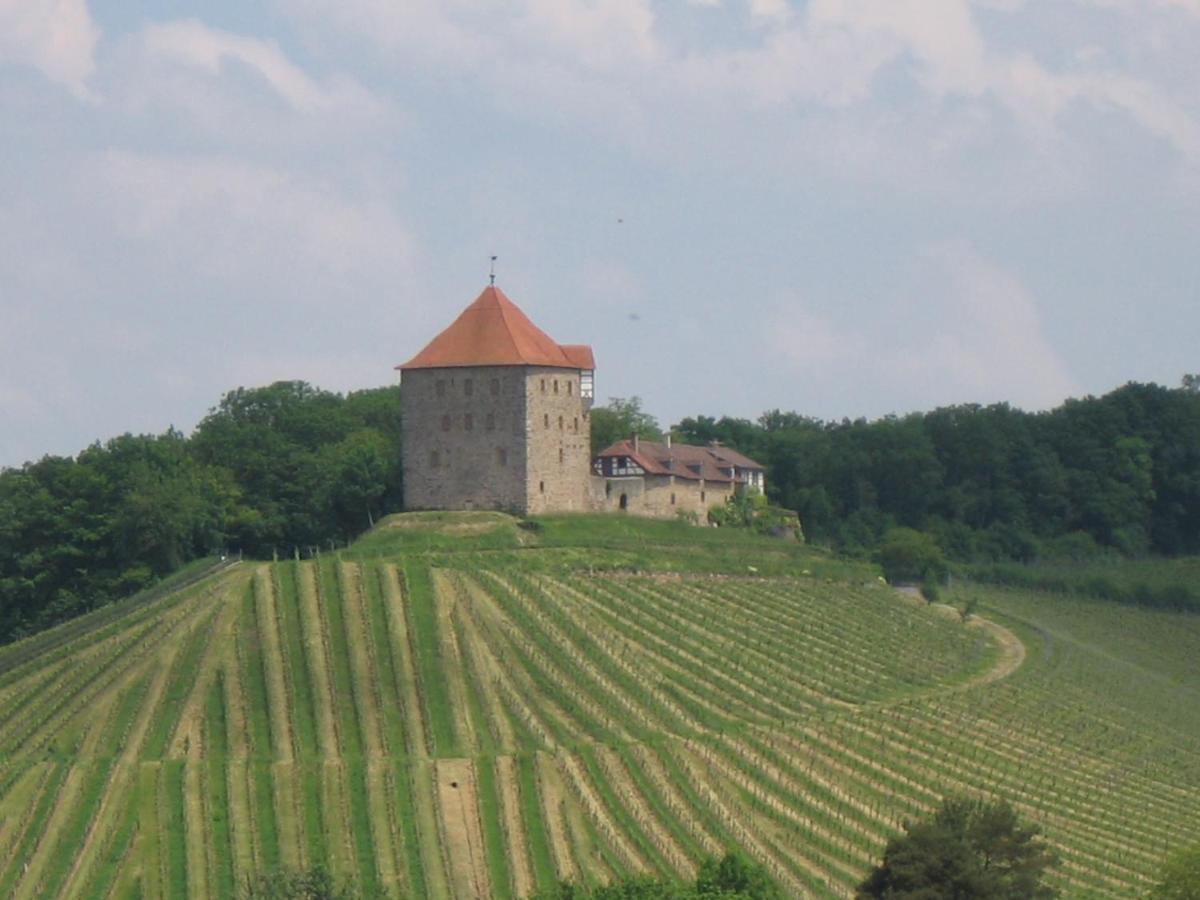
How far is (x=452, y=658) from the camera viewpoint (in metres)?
65.2

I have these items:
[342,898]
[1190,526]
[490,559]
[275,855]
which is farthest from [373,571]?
[1190,526]

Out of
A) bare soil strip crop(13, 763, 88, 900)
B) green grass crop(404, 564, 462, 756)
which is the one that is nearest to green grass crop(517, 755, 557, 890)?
green grass crop(404, 564, 462, 756)

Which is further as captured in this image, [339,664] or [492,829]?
[339,664]

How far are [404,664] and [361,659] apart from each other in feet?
3.52

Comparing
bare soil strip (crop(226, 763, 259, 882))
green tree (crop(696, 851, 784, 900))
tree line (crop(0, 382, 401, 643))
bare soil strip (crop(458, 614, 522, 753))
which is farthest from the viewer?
tree line (crop(0, 382, 401, 643))

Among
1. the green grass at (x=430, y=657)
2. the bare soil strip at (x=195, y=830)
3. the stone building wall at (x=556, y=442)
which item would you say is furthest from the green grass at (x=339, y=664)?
the stone building wall at (x=556, y=442)

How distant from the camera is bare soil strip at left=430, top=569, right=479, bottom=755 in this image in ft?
200

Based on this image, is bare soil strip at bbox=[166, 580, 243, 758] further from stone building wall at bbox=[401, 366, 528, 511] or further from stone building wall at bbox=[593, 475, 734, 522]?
stone building wall at bbox=[593, 475, 734, 522]

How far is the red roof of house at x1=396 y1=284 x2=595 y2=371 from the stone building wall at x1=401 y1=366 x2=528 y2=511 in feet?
1.32

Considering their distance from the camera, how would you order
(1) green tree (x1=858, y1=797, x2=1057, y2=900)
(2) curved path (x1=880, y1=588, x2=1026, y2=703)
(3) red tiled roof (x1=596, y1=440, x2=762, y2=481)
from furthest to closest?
(3) red tiled roof (x1=596, y1=440, x2=762, y2=481), (2) curved path (x1=880, y1=588, x2=1026, y2=703), (1) green tree (x1=858, y1=797, x2=1057, y2=900)

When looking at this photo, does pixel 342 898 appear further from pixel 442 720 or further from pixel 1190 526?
pixel 1190 526

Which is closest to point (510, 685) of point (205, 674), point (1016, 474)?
point (205, 674)

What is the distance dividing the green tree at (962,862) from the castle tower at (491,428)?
32.9 m

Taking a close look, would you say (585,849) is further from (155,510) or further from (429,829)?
(155,510)
